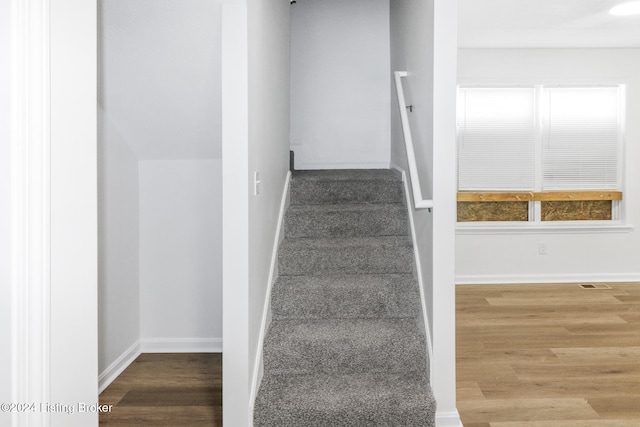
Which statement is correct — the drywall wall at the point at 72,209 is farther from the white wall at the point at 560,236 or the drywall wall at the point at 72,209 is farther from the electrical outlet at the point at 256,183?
the white wall at the point at 560,236

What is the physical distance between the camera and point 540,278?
492cm

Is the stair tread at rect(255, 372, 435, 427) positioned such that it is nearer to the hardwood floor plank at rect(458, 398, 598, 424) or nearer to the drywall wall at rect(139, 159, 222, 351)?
the hardwood floor plank at rect(458, 398, 598, 424)

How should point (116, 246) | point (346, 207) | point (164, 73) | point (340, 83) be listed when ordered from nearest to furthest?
1. point (164, 73)
2. point (116, 246)
3. point (346, 207)
4. point (340, 83)

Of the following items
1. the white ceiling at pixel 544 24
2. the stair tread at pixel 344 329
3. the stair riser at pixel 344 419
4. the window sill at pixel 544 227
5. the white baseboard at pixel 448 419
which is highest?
the white ceiling at pixel 544 24

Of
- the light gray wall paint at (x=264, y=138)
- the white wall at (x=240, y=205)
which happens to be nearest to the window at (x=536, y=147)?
the light gray wall paint at (x=264, y=138)

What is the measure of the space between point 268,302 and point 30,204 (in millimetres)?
1914

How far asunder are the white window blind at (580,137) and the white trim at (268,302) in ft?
9.88

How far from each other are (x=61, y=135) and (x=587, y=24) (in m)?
4.50

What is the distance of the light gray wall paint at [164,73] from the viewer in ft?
6.73

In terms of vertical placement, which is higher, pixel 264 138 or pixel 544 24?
pixel 544 24

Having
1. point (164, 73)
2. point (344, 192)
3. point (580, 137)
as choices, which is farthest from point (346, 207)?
point (580, 137)

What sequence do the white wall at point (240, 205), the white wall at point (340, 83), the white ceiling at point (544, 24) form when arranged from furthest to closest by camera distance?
the white wall at point (340, 83) < the white ceiling at point (544, 24) < the white wall at point (240, 205)

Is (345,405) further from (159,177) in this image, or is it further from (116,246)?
(159,177)

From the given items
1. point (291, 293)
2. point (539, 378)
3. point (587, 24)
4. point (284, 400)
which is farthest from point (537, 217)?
point (284, 400)
